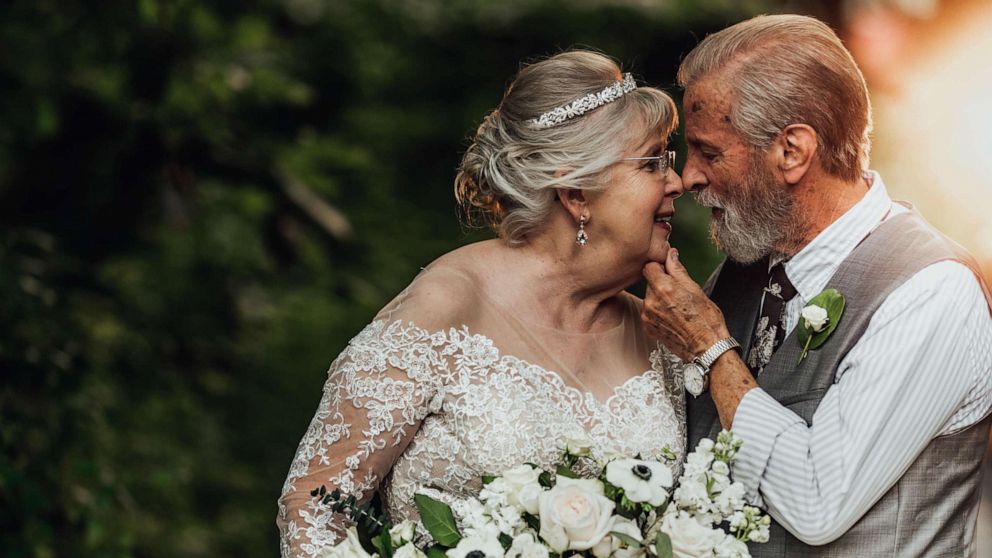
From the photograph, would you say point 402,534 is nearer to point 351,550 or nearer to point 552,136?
point 351,550

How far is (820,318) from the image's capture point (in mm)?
2818

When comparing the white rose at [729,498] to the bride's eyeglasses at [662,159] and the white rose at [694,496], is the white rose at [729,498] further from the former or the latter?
the bride's eyeglasses at [662,159]

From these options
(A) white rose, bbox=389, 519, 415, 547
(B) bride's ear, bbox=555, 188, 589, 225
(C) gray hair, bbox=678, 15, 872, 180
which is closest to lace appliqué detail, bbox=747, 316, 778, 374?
(C) gray hair, bbox=678, 15, 872, 180

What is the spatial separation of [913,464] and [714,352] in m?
0.54

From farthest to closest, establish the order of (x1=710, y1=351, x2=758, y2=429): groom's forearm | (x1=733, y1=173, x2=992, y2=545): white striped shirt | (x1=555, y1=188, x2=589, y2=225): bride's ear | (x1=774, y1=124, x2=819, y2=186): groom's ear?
(x1=555, y1=188, x2=589, y2=225): bride's ear → (x1=774, y1=124, x2=819, y2=186): groom's ear → (x1=710, y1=351, x2=758, y2=429): groom's forearm → (x1=733, y1=173, x2=992, y2=545): white striped shirt

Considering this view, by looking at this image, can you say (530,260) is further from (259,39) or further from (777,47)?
(259,39)

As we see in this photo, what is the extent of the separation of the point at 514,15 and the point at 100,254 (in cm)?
390

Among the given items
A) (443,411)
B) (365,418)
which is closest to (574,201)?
(443,411)

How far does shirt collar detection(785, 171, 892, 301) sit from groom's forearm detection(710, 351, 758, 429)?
0.33 m

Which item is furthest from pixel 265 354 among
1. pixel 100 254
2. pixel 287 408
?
pixel 100 254

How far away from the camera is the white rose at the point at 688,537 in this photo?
233 cm

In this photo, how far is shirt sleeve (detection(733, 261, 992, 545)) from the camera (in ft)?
8.70

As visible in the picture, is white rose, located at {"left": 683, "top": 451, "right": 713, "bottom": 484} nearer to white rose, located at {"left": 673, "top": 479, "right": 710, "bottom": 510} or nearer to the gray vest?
white rose, located at {"left": 673, "top": 479, "right": 710, "bottom": 510}

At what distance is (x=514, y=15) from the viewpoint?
786cm
